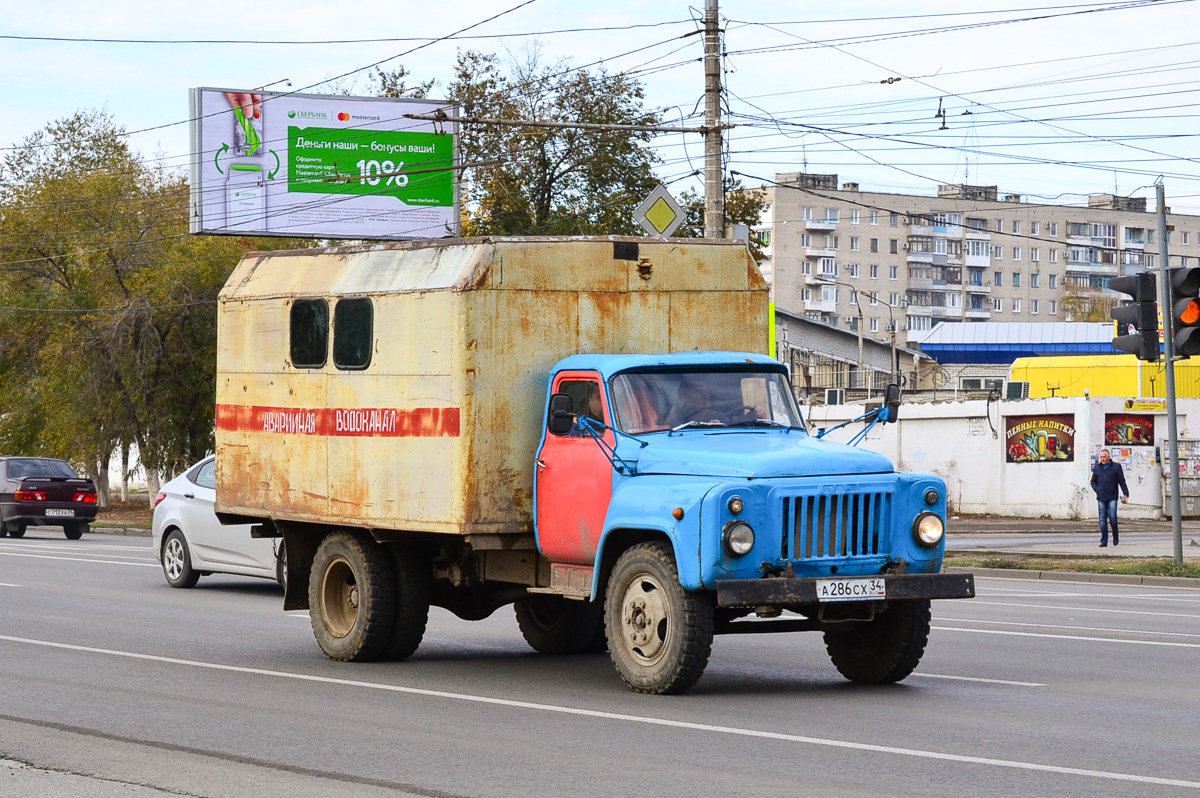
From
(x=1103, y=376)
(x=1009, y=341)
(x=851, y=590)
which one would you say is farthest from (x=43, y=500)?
(x=1009, y=341)

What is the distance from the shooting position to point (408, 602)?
39.4 feet

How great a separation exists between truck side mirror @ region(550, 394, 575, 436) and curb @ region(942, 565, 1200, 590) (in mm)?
11368

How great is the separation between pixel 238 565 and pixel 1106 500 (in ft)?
54.5

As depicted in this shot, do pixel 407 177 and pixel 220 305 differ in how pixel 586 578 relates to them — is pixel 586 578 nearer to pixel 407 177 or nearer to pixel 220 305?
pixel 220 305

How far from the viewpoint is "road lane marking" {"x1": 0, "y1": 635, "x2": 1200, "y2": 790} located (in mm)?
7414

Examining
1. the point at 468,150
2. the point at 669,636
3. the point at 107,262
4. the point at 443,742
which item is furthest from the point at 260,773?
the point at 107,262

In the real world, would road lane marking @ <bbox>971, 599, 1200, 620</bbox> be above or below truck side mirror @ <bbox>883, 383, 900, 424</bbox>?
below

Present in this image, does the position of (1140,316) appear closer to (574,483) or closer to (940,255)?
(574,483)

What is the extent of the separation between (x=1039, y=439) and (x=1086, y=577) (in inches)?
667

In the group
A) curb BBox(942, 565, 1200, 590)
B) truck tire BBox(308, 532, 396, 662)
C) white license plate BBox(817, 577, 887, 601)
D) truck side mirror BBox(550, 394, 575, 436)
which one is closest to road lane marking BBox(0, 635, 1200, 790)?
truck tire BBox(308, 532, 396, 662)

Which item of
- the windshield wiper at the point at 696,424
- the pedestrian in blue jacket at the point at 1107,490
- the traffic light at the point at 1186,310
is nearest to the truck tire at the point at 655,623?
the windshield wiper at the point at 696,424

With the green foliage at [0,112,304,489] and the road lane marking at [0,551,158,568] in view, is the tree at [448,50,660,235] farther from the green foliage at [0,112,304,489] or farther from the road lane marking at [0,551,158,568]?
the road lane marking at [0,551,158,568]

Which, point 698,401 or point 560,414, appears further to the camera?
point 698,401

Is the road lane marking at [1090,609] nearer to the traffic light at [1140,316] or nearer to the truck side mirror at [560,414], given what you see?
the traffic light at [1140,316]
